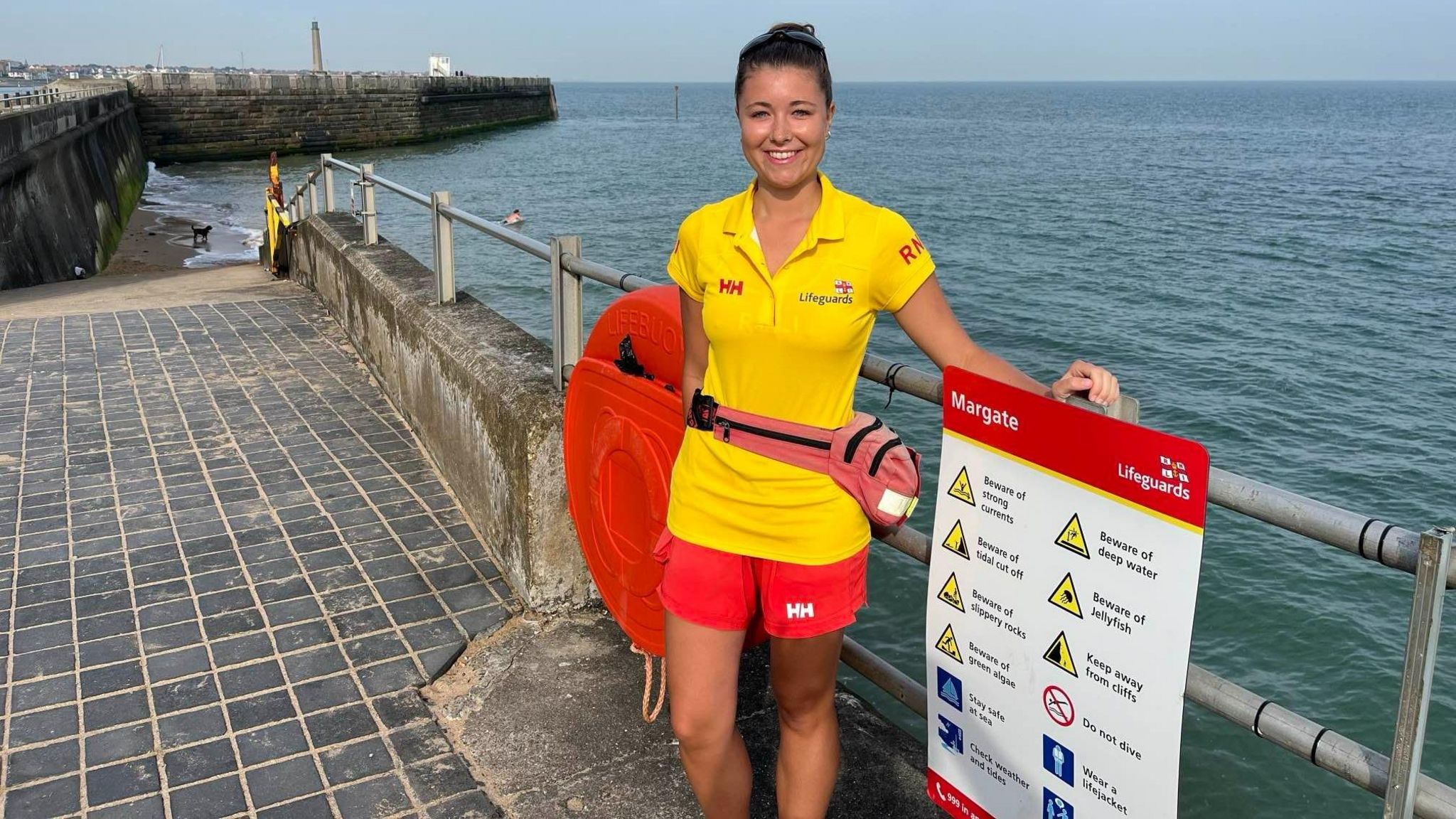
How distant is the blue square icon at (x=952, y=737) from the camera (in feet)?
7.86

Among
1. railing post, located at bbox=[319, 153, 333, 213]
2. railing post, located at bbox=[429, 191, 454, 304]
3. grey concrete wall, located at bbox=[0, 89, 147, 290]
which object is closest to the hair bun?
railing post, located at bbox=[429, 191, 454, 304]

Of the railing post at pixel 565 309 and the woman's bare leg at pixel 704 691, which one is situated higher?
the railing post at pixel 565 309

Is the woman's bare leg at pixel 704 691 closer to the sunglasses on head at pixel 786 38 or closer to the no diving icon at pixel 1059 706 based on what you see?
the no diving icon at pixel 1059 706

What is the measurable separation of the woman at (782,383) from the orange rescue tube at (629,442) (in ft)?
1.88

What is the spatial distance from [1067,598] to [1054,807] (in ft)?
1.46

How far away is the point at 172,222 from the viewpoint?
92.4ft

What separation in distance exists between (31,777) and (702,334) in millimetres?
2343

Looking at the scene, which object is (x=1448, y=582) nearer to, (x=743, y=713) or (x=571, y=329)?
(x=743, y=713)

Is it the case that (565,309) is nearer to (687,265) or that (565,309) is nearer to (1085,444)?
(687,265)

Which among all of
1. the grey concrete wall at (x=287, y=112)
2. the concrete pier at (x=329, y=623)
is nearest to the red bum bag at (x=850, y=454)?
the concrete pier at (x=329, y=623)

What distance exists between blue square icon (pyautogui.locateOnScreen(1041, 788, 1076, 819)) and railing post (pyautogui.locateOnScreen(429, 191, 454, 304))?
160 inches

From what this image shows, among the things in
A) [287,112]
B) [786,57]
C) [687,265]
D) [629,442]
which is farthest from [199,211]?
[786,57]

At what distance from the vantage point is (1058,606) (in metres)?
2.06

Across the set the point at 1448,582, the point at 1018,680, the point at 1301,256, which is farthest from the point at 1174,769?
the point at 1301,256
